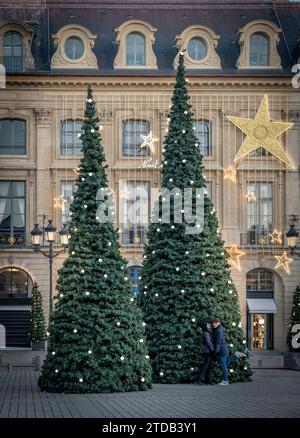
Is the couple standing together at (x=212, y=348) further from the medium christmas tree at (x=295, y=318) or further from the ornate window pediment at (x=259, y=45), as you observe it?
the ornate window pediment at (x=259, y=45)

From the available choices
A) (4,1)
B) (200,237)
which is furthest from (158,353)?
(4,1)

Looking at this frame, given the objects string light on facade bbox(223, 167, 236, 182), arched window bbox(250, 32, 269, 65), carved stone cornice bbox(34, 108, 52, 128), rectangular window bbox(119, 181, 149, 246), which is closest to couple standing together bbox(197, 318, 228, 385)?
rectangular window bbox(119, 181, 149, 246)

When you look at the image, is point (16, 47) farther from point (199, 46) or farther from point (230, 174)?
point (230, 174)

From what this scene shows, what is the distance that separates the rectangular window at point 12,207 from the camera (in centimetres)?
5791

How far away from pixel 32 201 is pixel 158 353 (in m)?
27.9

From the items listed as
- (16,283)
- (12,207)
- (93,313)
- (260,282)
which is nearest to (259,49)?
(260,282)

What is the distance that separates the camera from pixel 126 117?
5834 centimetres

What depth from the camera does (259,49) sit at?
5881cm

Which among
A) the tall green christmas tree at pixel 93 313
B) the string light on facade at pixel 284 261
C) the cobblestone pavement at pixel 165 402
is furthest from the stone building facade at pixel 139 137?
the tall green christmas tree at pixel 93 313

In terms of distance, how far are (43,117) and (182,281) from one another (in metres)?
27.9

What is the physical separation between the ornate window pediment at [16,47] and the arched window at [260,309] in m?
14.7

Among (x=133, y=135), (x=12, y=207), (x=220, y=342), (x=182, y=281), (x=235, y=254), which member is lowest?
(x=220, y=342)

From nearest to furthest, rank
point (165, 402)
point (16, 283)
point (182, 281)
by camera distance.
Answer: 1. point (165, 402)
2. point (182, 281)
3. point (16, 283)

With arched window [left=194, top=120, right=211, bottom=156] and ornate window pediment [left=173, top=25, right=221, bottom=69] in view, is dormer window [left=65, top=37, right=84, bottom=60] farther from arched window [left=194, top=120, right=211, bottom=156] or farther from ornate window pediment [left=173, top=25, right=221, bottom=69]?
arched window [left=194, top=120, right=211, bottom=156]
